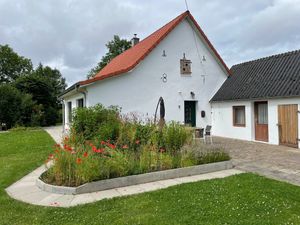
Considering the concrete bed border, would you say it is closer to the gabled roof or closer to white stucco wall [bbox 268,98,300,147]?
white stucco wall [bbox 268,98,300,147]

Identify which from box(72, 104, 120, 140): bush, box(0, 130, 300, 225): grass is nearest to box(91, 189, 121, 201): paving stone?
box(0, 130, 300, 225): grass

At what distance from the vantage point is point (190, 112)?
51.1ft

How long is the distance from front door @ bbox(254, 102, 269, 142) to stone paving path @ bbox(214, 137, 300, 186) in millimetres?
1701

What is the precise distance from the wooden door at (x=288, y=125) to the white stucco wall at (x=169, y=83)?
507cm

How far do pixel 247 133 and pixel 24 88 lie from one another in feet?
89.6

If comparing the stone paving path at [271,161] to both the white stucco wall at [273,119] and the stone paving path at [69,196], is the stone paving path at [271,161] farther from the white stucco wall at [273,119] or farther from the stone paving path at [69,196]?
the stone paving path at [69,196]

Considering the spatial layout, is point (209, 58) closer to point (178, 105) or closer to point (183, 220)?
point (178, 105)

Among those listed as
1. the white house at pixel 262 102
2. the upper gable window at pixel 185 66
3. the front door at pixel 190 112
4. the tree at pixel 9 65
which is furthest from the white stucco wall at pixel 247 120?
the tree at pixel 9 65

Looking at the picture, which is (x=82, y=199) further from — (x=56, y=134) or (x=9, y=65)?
(x=9, y=65)

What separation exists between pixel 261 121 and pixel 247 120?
727 mm

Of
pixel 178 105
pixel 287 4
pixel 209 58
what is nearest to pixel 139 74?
pixel 178 105

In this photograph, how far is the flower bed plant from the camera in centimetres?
560

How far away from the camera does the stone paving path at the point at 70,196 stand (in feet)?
15.9

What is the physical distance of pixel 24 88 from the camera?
102 ft
